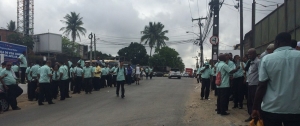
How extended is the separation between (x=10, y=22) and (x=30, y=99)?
58161 mm

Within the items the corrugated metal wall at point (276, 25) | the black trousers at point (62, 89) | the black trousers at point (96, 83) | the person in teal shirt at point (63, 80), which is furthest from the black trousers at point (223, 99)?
the black trousers at point (96, 83)

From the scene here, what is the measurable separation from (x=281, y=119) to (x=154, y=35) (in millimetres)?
71680

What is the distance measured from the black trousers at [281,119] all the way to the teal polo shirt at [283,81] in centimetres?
5

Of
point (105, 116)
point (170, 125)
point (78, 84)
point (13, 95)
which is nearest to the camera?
point (170, 125)

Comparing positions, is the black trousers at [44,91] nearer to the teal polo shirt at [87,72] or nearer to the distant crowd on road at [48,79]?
the distant crowd on road at [48,79]

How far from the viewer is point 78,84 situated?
61.0 ft

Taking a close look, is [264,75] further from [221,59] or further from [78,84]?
[78,84]

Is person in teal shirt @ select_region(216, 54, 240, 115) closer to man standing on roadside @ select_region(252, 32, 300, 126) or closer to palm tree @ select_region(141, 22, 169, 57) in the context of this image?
man standing on roadside @ select_region(252, 32, 300, 126)

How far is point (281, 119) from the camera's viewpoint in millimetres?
3914

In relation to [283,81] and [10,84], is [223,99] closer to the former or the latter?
[283,81]

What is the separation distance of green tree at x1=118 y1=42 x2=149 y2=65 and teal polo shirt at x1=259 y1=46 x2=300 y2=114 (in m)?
82.7

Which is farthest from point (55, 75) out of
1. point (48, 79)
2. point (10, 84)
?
point (10, 84)

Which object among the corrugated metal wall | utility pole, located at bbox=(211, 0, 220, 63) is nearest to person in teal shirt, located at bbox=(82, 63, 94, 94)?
utility pole, located at bbox=(211, 0, 220, 63)

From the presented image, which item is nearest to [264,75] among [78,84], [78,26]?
[78,84]
